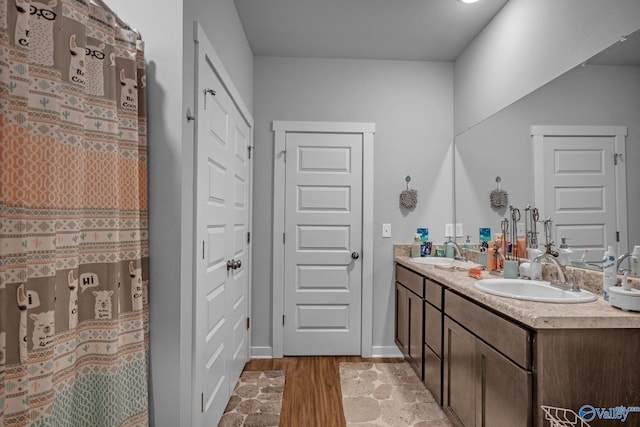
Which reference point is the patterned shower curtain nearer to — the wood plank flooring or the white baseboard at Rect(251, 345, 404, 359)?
the wood plank flooring

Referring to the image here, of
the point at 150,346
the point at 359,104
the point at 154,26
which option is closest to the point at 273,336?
the point at 150,346

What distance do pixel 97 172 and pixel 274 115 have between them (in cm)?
209

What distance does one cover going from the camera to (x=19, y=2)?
0.79m

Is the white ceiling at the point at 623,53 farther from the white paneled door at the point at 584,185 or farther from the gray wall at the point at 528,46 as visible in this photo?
the white paneled door at the point at 584,185

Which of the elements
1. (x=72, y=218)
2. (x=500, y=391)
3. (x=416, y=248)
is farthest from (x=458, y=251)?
(x=72, y=218)

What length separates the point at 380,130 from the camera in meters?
3.08

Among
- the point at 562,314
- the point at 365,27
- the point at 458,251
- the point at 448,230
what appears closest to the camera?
the point at 562,314

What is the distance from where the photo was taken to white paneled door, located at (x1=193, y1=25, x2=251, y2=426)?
158cm

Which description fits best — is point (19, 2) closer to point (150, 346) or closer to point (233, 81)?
point (150, 346)

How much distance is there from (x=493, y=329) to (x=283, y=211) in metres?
1.99

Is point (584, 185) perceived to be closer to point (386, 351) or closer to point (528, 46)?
point (528, 46)

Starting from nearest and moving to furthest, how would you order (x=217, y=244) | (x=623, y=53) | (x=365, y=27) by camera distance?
1. (x=623, y=53)
2. (x=217, y=244)
3. (x=365, y=27)

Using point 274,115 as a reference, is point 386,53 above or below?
above

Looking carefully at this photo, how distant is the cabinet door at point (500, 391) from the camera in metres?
1.18
